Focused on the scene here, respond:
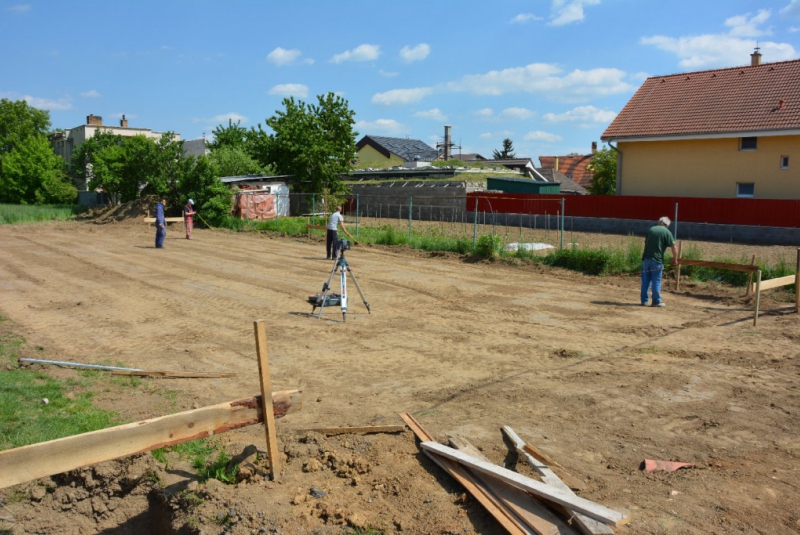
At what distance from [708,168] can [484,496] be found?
30537 mm

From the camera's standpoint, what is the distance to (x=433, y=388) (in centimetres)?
820

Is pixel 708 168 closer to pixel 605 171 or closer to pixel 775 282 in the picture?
pixel 605 171

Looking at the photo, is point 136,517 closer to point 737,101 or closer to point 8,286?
point 8,286

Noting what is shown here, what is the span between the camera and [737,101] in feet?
102

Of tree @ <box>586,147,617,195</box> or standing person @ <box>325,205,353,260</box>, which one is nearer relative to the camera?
standing person @ <box>325,205,353,260</box>

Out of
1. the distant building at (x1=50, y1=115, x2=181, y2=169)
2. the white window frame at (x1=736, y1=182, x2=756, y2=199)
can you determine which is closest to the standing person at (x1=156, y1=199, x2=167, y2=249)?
the white window frame at (x1=736, y1=182, x2=756, y2=199)

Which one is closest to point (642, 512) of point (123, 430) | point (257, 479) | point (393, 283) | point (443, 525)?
point (443, 525)

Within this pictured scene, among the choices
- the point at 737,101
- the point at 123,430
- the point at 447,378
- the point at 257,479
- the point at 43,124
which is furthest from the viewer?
the point at 43,124

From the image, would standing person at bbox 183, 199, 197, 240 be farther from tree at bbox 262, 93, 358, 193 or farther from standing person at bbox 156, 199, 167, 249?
tree at bbox 262, 93, 358, 193

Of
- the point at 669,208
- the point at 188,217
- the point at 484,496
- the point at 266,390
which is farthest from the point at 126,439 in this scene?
the point at 669,208

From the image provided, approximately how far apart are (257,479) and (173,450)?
1.24 meters

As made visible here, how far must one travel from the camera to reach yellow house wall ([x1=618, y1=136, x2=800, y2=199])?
2873 cm

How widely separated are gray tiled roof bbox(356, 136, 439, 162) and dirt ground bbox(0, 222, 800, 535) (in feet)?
174

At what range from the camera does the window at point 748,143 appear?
2956 centimetres
